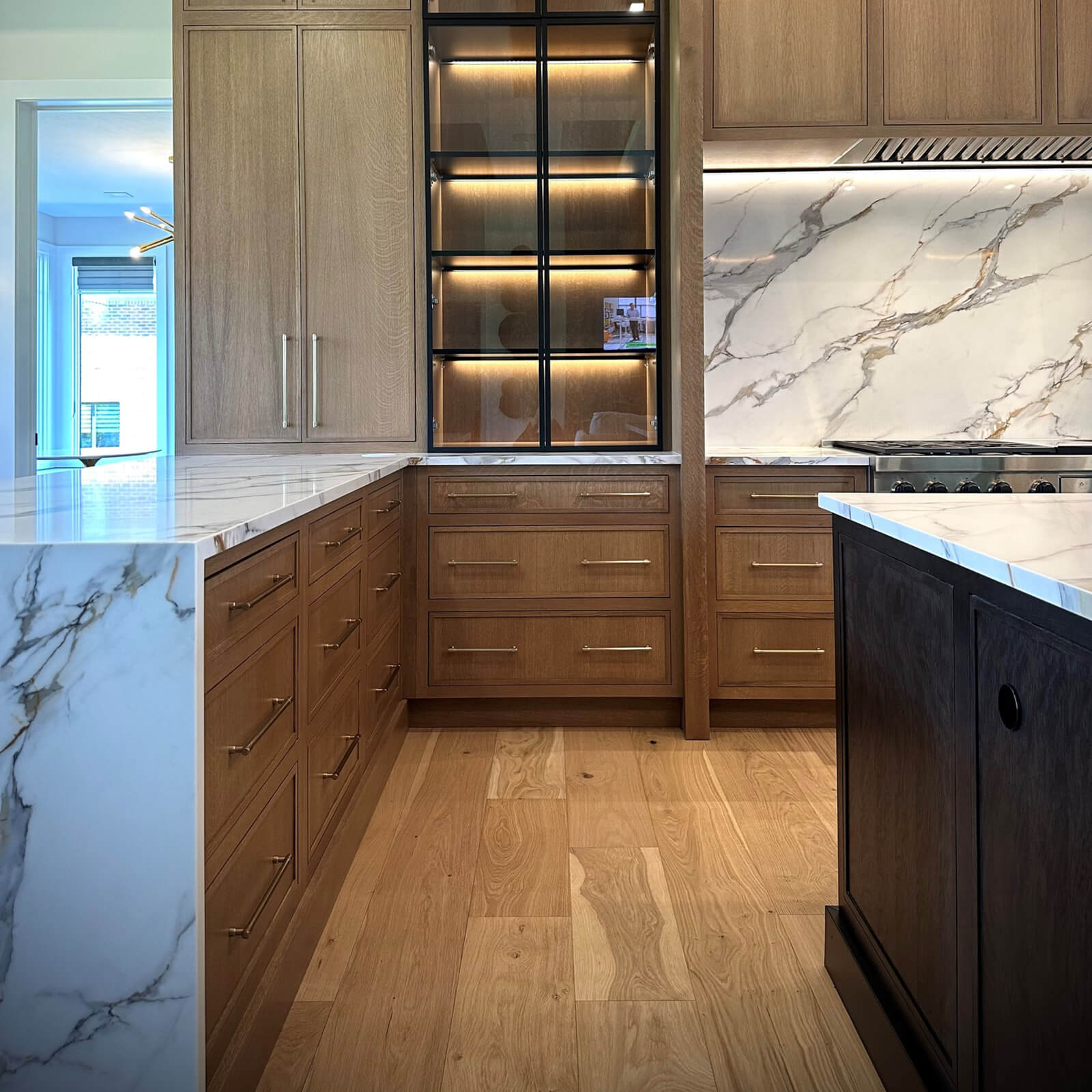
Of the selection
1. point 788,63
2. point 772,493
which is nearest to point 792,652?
point 772,493

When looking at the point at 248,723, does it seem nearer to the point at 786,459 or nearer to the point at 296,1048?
the point at 296,1048

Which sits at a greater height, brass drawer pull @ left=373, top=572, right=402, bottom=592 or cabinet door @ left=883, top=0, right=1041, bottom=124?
Result: cabinet door @ left=883, top=0, right=1041, bottom=124

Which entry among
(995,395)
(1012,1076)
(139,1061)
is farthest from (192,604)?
(995,395)

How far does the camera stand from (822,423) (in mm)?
3822

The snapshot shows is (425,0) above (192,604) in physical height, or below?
above

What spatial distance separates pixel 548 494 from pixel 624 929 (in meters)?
1.65

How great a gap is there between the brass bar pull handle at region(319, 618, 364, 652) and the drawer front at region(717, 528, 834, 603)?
132 centimetres

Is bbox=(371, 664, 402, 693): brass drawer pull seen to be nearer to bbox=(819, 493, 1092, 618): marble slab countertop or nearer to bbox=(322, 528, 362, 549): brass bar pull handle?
bbox=(322, 528, 362, 549): brass bar pull handle

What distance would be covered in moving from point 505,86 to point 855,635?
2633 mm

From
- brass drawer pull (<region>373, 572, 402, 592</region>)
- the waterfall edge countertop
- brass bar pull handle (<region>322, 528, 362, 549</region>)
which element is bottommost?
brass drawer pull (<region>373, 572, 402, 592</region>)

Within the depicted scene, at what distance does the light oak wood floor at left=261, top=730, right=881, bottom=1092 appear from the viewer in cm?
157

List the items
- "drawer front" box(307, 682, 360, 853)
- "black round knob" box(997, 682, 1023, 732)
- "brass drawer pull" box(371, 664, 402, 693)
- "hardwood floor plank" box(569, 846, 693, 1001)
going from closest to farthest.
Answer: "black round knob" box(997, 682, 1023, 732)
"hardwood floor plank" box(569, 846, 693, 1001)
"drawer front" box(307, 682, 360, 853)
"brass drawer pull" box(371, 664, 402, 693)

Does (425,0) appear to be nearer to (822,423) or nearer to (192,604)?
(822,423)

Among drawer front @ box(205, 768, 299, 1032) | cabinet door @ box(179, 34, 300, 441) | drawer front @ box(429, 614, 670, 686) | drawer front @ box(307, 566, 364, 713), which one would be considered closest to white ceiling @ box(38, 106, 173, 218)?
cabinet door @ box(179, 34, 300, 441)
